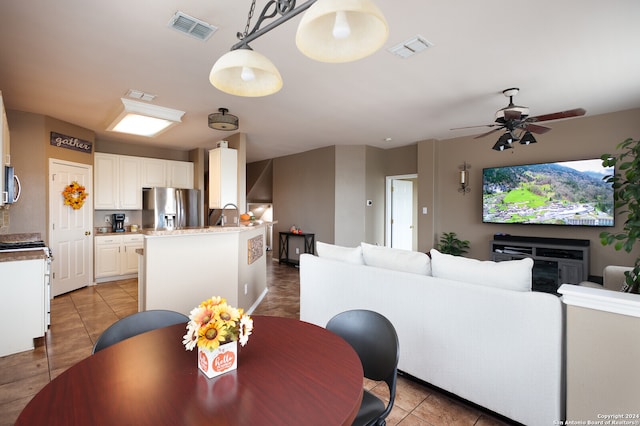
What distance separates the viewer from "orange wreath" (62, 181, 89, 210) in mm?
4703

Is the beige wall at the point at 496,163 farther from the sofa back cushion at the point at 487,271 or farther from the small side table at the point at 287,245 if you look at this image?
the sofa back cushion at the point at 487,271

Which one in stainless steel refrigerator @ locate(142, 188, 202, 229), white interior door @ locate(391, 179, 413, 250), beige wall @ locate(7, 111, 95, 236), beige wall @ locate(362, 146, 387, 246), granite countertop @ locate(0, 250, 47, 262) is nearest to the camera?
granite countertop @ locate(0, 250, 47, 262)

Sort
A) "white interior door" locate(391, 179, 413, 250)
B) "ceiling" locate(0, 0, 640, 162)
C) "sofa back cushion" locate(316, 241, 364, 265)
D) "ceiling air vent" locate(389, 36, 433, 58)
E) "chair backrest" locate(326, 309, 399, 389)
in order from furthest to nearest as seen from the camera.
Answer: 1. "white interior door" locate(391, 179, 413, 250)
2. "sofa back cushion" locate(316, 241, 364, 265)
3. "ceiling air vent" locate(389, 36, 433, 58)
4. "ceiling" locate(0, 0, 640, 162)
5. "chair backrest" locate(326, 309, 399, 389)

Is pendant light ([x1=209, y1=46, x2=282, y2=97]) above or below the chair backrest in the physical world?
above

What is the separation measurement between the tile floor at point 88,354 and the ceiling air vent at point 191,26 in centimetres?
278

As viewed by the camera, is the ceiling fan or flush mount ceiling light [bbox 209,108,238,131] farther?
flush mount ceiling light [bbox 209,108,238,131]

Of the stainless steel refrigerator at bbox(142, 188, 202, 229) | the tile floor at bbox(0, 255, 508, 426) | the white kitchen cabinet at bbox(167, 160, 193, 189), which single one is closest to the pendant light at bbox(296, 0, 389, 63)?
the tile floor at bbox(0, 255, 508, 426)

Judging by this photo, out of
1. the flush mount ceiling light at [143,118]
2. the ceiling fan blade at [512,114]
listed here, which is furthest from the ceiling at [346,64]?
the ceiling fan blade at [512,114]

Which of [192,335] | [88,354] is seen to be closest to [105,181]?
[88,354]

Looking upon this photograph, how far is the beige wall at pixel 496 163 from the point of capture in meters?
4.23

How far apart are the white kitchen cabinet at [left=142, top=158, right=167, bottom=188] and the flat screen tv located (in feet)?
19.9

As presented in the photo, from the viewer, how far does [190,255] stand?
3.20 metres

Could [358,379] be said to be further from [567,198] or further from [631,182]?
[567,198]

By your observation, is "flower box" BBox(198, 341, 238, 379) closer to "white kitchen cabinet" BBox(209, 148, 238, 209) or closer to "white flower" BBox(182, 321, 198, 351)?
"white flower" BBox(182, 321, 198, 351)
